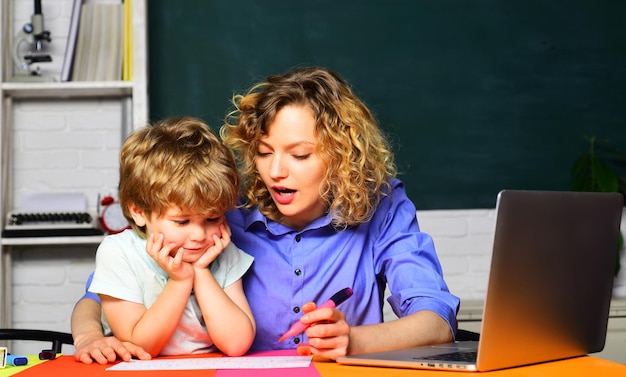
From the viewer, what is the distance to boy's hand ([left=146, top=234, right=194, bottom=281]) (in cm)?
146

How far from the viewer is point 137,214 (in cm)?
160

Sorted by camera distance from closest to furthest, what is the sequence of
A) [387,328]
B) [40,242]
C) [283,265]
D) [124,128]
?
[387,328] → [283,265] → [40,242] → [124,128]

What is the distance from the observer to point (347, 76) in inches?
132

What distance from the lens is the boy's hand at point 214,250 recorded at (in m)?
1.53

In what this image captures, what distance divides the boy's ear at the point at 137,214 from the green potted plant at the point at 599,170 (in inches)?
85.7

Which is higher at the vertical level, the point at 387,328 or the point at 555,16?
the point at 555,16

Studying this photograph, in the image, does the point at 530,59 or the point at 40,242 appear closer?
the point at 40,242

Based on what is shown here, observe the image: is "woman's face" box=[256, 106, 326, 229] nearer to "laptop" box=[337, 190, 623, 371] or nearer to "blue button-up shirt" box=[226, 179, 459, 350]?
→ "blue button-up shirt" box=[226, 179, 459, 350]

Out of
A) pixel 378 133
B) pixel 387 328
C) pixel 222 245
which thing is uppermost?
pixel 378 133

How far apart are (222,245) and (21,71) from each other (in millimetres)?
1963

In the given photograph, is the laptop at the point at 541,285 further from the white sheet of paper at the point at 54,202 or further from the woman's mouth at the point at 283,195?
the white sheet of paper at the point at 54,202

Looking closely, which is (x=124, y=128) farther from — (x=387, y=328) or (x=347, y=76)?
(x=387, y=328)

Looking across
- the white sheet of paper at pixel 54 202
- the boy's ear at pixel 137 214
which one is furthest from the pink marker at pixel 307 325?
the white sheet of paper at pixel 54 202

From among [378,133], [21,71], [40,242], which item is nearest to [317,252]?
[378,133]
